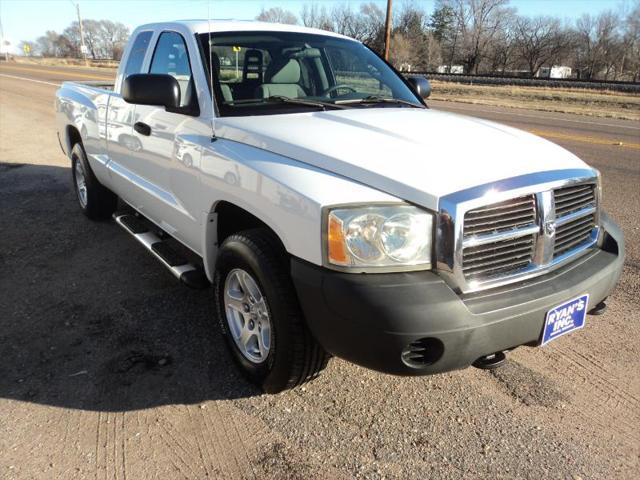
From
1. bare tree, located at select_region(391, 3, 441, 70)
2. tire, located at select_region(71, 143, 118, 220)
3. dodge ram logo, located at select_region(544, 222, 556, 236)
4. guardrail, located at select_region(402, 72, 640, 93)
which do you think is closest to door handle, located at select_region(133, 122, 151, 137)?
tire, located at select_region(71, 143, 118, 220)

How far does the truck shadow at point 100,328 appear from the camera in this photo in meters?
3.06

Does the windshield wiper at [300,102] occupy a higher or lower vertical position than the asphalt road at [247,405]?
higher

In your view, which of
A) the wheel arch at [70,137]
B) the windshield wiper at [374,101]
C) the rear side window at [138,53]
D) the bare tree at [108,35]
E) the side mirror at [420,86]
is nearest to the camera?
the windshield wiper at [374,101]

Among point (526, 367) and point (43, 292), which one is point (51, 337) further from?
point (526, 367)

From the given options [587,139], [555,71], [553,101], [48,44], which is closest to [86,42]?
[48,44]

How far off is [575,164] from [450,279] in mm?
1140

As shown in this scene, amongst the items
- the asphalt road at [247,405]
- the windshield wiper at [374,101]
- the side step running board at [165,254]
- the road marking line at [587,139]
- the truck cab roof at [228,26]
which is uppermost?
the truck cab roof at [228,26]

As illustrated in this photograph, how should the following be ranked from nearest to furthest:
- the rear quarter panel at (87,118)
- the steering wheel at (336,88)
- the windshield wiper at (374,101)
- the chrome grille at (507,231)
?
the chrome grille at (507,231) → the windshield wiper at (374,101) → the steering wheel at (336,88) → the rear quarter panel at (87,118)

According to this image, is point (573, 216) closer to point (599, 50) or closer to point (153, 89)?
point (153, 89)

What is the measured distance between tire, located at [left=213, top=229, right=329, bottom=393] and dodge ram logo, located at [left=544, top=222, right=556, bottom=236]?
47.9 inches

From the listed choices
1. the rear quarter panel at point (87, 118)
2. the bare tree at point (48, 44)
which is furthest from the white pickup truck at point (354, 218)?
the bare tree at point (48, 44)

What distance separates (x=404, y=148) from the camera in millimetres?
2688

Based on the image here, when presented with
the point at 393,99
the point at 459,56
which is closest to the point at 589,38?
the point at 459,56

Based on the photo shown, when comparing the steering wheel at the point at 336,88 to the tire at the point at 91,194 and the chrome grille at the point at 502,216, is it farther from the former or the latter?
the tire at the point at 91,194
